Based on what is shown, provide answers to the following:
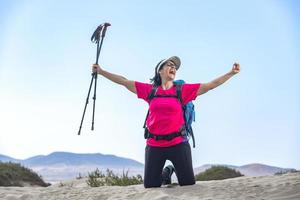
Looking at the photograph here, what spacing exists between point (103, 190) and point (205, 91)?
8.76ft

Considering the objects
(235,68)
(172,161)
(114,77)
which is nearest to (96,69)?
(114,77)

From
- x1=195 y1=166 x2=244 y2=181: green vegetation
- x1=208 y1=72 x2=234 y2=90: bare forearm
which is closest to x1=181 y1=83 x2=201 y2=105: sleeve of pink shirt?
x1=208 y1=72 x2=234 y2=90: bare forearm

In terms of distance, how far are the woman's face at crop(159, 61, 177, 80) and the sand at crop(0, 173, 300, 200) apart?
5.74 ft

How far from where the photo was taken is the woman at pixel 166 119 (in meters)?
7.36

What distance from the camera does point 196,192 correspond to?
7324mm

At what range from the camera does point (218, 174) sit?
17.5 meters

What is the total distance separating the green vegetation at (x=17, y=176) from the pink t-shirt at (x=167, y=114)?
10133 millimetres

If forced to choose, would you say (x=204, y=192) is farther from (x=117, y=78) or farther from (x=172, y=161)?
(x=117, y=78)

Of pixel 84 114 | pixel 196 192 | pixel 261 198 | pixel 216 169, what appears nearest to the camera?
pixel 261 198

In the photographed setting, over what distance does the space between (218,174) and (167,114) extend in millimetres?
10729

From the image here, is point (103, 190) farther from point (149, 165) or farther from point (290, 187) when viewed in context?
point (290, 187)

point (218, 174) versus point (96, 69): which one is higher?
point (96, 69)

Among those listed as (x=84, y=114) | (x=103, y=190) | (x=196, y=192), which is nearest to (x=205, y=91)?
(x=196, y=192)

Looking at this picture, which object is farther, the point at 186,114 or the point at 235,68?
the point at 186,114
